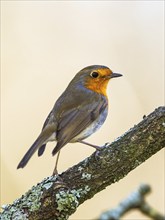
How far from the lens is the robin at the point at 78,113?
7.15ft

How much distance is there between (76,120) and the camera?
2.34m

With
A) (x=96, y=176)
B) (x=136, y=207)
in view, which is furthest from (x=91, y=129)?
(x=136, y=207)

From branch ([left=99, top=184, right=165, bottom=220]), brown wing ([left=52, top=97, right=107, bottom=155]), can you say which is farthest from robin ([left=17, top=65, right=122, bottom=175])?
branch ([left=99, top=184, right=165, bottom=220])

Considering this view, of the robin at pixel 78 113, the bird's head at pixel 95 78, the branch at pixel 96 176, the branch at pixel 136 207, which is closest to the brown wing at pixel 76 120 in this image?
the robin at pixel 78 113

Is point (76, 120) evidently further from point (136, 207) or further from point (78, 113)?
point (136, 207)

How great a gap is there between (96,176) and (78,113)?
0.73 m

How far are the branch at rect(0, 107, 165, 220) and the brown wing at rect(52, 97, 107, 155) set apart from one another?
32cm

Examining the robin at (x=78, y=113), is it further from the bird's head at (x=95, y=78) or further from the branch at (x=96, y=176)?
the branch at (x=96, y=176)

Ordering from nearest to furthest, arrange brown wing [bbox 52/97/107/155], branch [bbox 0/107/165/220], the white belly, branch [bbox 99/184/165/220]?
1. branch [bbox 99/184/165/220]
2. branch [bbox 0/107/165/220]
3. brown wing [bbox 52/97/107/155]
4. the white belly

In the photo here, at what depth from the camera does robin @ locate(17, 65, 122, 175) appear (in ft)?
7.15

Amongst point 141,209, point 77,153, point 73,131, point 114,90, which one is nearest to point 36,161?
point 77,153

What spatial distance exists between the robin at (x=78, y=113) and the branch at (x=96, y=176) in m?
0.26

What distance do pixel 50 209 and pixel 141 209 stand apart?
1.40m

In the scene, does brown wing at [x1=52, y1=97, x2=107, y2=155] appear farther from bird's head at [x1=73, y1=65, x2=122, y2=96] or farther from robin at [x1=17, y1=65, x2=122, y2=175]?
bird's head at [x1=73, y1=65, x2=122, y2=96]
